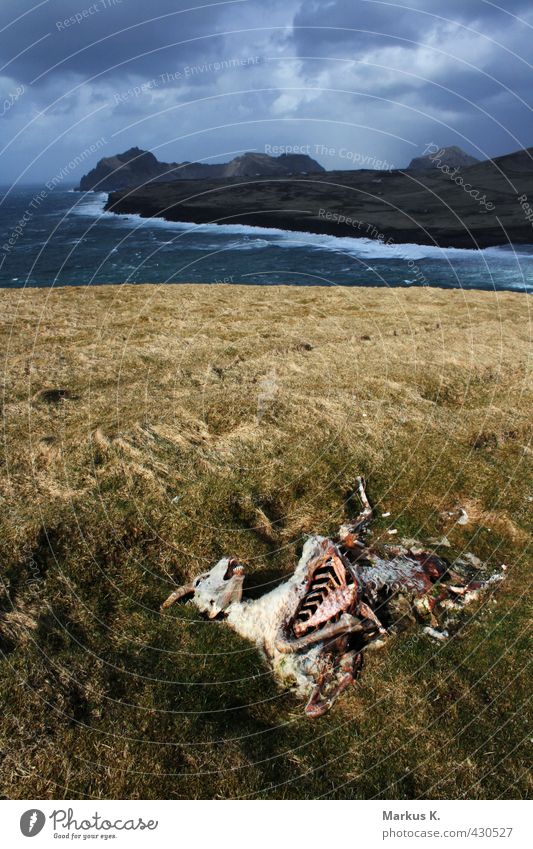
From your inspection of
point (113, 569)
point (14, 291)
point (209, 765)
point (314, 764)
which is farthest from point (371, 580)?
point (14, 291)

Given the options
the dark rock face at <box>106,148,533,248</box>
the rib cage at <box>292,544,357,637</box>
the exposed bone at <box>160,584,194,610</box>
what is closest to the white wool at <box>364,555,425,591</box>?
the rib cage at <box>292,544,357,637</box>

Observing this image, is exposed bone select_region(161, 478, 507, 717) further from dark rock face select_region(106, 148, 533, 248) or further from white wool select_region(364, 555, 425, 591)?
dark rock face select_region(106, 148, 533, 248)

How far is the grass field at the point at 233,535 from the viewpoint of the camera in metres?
6.40

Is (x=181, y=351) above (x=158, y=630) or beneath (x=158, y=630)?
above

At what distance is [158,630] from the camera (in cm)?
823

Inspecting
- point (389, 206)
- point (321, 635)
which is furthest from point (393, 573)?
point (389, 206)

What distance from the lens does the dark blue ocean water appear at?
56.8 m

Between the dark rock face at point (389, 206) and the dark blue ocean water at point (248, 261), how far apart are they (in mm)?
5776

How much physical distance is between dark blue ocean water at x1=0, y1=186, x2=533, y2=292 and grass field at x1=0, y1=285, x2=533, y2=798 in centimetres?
2584

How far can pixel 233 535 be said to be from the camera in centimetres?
1023

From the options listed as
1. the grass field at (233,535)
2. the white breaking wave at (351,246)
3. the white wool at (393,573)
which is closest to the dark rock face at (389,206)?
the white breaking wave at (351,246)

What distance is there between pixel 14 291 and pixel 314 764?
97.1ft
